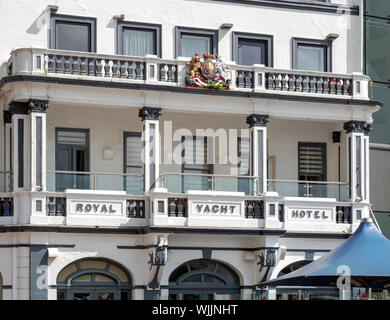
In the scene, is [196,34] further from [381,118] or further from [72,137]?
[381,118]

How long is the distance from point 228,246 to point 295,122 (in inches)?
214

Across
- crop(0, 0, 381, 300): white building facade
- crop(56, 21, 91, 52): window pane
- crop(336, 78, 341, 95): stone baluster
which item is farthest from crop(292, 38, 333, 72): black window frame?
crop(56, 21, 91, 52): window pane

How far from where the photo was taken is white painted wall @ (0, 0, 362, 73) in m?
32.4

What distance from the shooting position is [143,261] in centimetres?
3148

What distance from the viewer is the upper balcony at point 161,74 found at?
1216 inches

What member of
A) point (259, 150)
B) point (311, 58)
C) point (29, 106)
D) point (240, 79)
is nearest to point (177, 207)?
point (259, 150)

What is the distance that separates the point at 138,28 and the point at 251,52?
157 inches

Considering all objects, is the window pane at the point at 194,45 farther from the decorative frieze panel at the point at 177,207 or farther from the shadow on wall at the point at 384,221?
the shadow on wall at the point at 384,221

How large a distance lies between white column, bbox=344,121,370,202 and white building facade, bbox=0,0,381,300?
5cm

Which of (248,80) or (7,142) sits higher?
(248,80)

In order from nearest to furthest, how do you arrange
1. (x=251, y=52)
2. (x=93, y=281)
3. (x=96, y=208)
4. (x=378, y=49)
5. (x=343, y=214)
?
(x=96, y=208)
(x=93, y=281)
(x=343, y=214)
(x=251, y=52)
(x=378, y=49)

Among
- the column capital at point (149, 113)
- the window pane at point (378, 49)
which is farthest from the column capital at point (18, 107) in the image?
the window pane at point (378, 49)
